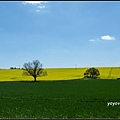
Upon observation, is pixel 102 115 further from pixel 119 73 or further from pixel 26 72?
pixel 119 73

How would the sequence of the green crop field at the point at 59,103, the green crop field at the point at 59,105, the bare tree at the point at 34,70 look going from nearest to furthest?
the green crop field at the point at 59,105, the green crop field at the point at 59,103, the bare tree at the point at 34,70

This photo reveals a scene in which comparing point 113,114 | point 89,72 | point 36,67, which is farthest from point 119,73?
point 113,114

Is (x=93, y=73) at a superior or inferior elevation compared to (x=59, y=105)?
superior

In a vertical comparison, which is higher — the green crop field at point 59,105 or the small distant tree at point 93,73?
the small distant tree at point 93,73

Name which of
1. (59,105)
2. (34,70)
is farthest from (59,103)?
(34,70)

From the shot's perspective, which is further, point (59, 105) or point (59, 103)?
point (59, 103)

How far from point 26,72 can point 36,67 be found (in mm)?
4225

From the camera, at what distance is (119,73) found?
114 m

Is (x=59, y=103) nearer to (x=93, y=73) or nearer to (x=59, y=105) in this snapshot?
(x=59, y=105)

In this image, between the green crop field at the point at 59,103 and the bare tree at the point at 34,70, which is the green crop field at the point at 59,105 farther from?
the bare tree at the point at 34,70

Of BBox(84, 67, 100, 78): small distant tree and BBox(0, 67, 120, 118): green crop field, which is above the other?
BBox(84, 67, 100, 78): small distant tree

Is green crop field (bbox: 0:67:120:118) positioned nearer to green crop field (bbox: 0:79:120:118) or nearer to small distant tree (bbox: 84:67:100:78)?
green crop field (bbox: 0:79:120:118)

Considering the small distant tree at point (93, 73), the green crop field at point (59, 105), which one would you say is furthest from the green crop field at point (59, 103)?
the small distant tree at point (93, 73)

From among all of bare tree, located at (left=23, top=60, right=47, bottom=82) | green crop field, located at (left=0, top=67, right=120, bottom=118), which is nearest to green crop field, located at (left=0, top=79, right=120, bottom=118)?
green crop field, located at (left=0, top=67, right=120, bottom=118)
